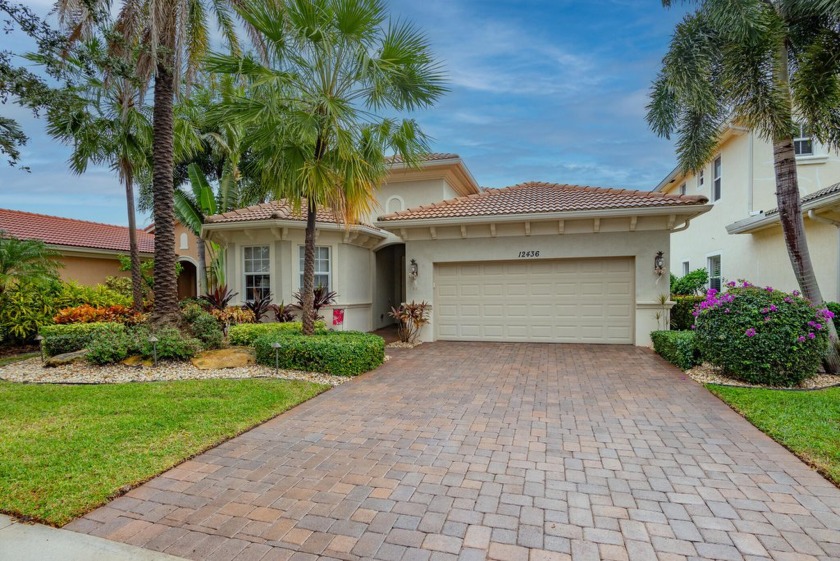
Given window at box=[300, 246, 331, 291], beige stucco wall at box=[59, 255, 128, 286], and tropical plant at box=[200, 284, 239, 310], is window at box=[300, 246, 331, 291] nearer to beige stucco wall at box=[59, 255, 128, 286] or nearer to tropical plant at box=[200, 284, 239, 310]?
tropical plant at box=[200, 284, 239, 310]

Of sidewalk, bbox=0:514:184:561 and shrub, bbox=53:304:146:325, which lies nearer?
sidewalk, bbox=0:514:184:561

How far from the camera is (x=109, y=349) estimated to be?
8711 mm

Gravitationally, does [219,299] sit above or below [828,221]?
below

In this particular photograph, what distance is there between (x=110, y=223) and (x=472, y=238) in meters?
21.6

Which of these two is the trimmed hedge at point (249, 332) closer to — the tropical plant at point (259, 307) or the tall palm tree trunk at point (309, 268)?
the tall palm tree trunk at point (309, 268)

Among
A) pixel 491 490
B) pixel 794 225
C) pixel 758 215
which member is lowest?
pixel 491 490

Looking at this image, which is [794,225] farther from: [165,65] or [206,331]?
[165,65]

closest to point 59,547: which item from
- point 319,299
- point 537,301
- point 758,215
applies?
point 319,299

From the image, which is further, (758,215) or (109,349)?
(758,215)

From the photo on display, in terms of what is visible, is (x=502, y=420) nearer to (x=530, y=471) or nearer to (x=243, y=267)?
(x=530, y=471)

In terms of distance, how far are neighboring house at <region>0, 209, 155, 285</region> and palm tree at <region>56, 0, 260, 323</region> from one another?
10680mm

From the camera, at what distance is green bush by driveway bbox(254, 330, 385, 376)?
823 centimetres

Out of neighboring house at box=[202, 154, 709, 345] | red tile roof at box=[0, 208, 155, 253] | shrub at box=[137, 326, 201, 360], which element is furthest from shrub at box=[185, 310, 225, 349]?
red tile roof at box=[0, 208, 155, 253]

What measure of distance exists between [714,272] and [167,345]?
62.1ft
